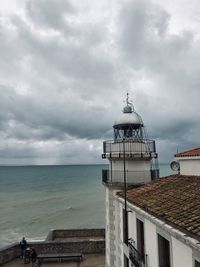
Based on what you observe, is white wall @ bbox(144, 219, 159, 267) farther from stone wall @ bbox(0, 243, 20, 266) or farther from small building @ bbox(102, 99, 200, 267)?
stone wall @ bbox(0, 243, 20, 266)

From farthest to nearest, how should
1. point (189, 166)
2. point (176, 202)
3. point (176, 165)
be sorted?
point (176, 165), point (189, 166), point (176, 202)

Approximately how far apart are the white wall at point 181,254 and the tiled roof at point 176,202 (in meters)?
0.46

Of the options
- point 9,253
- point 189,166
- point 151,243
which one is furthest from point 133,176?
point 9,253

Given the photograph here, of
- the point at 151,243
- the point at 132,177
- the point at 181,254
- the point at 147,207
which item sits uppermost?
the point at 132,177

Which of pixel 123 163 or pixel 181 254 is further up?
pixel 123 163

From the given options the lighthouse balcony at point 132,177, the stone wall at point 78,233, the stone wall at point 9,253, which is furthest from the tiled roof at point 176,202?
the stone wall at point 78,233

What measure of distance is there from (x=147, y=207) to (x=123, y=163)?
6.82 m

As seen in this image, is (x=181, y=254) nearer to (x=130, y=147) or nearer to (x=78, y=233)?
(x=130, y=147)

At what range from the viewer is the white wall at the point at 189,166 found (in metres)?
11.2

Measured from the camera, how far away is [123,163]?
1565 cm

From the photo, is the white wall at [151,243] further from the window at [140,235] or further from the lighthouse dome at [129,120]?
the lighthouse dome at [129,120]

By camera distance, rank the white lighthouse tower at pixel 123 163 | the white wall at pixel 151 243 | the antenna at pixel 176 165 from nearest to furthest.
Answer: the white wall at pixel 151 243, the antenna at pixel 176 165, the white lighthouse tower at pixel 123 163

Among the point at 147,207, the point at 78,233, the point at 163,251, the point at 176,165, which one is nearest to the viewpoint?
the point at 163,251

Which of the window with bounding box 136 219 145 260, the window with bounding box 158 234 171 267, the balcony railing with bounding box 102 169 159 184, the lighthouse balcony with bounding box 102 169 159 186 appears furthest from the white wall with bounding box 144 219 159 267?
the balcony railing with bounding box 102 169 159 184
